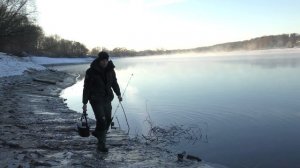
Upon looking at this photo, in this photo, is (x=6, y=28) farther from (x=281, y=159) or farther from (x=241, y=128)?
(x=281, y=159)

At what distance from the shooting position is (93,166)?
7441 mm

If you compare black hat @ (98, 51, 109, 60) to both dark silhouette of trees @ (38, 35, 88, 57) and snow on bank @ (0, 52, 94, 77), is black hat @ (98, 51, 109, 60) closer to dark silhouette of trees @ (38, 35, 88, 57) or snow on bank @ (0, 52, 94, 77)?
snow on bank @ (0, 52, 94, 77)

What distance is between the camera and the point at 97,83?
838 centimetres

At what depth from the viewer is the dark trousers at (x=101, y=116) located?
841cm

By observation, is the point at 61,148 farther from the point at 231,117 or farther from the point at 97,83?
the point at 231,117

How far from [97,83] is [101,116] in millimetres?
724

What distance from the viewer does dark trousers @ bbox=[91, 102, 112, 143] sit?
8.41 m

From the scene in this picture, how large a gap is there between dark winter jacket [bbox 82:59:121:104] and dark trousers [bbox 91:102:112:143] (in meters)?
0.11

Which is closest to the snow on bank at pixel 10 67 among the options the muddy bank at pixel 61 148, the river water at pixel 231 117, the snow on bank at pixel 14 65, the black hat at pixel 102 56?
the snow on bank at pixel 14 65

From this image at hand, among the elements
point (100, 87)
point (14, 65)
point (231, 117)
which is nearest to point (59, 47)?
point (14, 65)

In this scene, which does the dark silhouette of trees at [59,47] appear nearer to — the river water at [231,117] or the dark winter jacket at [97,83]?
the river water at [231,117]

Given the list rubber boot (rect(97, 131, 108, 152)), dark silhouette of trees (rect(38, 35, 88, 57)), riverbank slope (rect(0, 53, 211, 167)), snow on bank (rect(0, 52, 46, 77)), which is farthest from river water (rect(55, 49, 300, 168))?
dark silhouette of trees (rect(38, 35, 88, 57))

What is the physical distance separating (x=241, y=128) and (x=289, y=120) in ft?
7.09

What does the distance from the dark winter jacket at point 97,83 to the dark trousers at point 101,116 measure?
11cm
